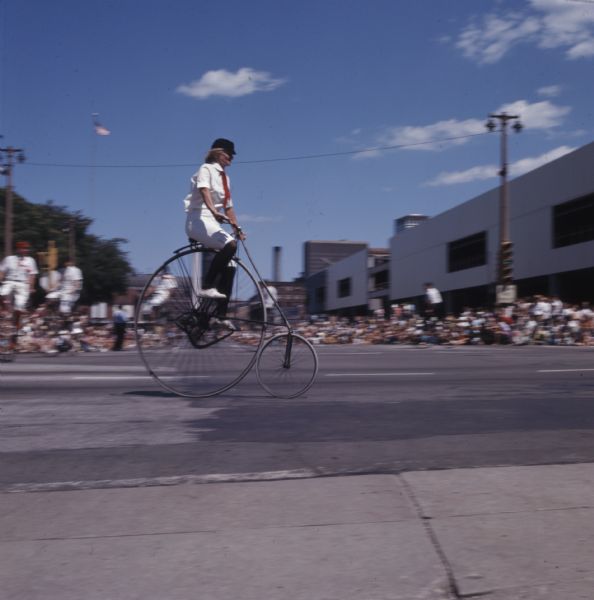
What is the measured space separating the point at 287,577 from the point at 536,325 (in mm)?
20308

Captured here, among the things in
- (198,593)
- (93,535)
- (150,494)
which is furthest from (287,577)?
(150,494)

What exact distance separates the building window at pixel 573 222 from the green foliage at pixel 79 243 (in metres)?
25.9

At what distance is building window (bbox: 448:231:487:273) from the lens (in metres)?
45.7

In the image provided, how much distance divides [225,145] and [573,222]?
1268 inches

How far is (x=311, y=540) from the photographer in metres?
2.84

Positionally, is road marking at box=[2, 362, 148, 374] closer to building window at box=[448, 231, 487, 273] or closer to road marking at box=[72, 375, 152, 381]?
road marking at box=[72, 375, 152, 381]

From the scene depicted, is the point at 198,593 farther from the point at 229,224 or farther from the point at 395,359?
the point at 395,359

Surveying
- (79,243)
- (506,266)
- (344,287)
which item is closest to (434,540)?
(506,266)

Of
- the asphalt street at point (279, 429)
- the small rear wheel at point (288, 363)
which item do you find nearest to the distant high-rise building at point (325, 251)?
the asphalt street at point (279, 429)

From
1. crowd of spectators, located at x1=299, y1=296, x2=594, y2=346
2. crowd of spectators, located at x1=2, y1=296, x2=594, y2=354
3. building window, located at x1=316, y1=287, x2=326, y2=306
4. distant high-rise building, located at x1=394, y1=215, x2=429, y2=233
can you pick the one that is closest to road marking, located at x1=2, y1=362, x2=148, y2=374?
crowd of spectators, located at x1=2, y1=296, x2=594, y2=354

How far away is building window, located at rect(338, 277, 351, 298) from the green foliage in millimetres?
33573

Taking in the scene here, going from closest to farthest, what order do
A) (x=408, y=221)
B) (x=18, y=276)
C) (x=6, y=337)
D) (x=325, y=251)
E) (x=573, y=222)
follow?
1. (x=6, y=337)
2. (x=18, y=276)
3. (x=573, y=222)
4. (x=408, y=221)
5. (x=325, y=251)

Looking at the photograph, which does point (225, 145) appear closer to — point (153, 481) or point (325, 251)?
point (153, 481)

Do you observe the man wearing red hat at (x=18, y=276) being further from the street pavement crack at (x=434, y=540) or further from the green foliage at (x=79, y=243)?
the green foliage at (x=79, y=243)
